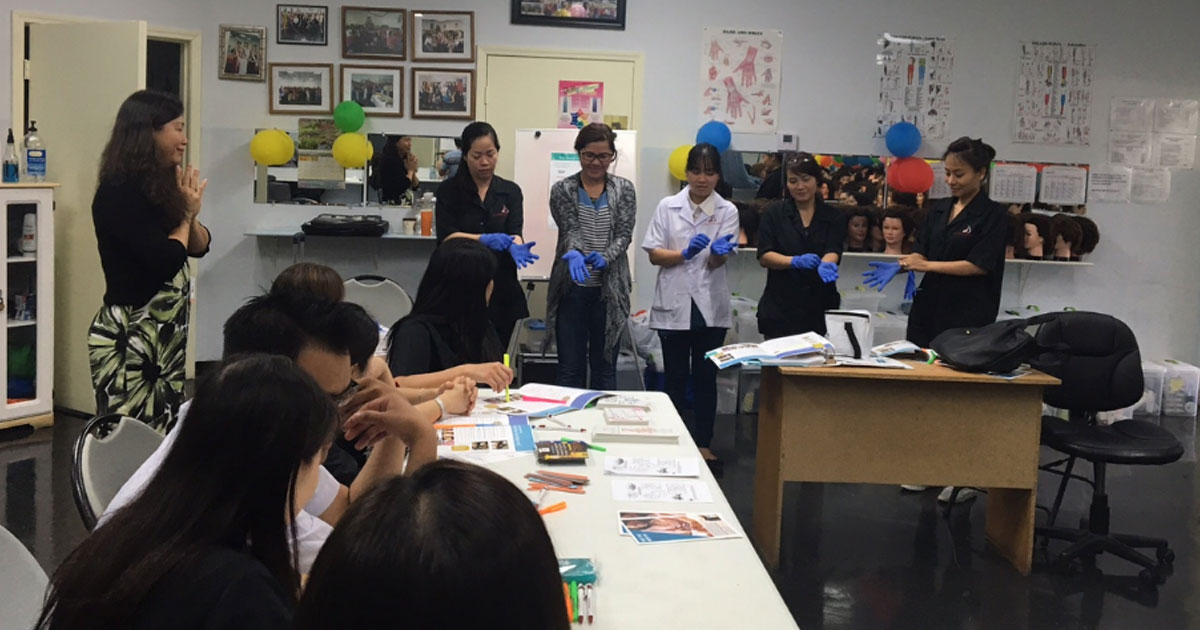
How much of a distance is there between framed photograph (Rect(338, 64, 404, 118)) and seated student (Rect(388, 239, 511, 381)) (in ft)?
11.0

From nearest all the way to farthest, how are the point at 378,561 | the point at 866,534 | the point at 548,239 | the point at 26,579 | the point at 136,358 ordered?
the point at 378,561
the point at 26,579
the point at 136,358
the point at 866,534
the point at 548,239

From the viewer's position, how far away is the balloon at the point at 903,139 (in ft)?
21.1

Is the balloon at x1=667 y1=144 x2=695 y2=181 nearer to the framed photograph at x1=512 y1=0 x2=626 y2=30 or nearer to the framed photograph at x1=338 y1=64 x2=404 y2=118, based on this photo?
the framed photograph at x1=512 y1=0 x2=626 y2=30

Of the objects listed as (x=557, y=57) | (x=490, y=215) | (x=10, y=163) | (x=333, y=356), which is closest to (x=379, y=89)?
(x=557, y=57)

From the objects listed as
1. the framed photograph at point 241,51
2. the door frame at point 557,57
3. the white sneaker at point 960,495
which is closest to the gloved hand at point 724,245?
the white sneaker at point 960,495

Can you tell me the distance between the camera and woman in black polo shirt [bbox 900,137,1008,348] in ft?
14.6

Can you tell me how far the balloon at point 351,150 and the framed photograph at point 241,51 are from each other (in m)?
0.64

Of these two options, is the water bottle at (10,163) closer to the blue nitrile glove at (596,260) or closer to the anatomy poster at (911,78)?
the blue nitrile glove at (596,260)

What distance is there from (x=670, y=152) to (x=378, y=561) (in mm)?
5823

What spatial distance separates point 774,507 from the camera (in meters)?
3.91

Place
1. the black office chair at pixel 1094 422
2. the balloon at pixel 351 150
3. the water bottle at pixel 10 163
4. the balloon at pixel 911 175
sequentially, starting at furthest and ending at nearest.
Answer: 1. the balloon at pixel 911 175
2. the balloon at pixel 351 150
3. the water bottle at pixel 10 163
4. the black office chair at pixel 1094 422

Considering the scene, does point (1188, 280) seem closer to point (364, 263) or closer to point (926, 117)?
point (926, 117)

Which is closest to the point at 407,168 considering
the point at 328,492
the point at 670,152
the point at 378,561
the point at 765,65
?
the point at 670,152

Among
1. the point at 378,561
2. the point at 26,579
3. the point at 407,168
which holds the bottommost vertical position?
the point at 26,579
